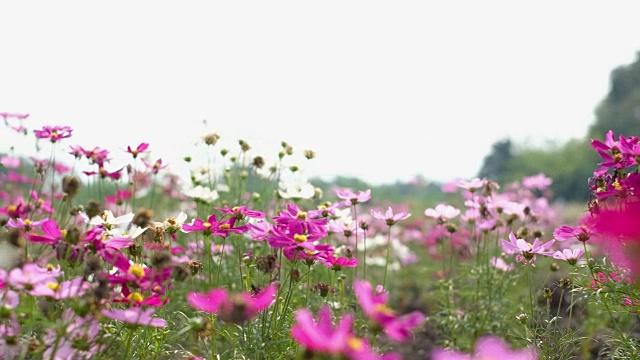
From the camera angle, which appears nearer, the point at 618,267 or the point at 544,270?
the point at 618,267

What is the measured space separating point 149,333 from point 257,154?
60.3 inches

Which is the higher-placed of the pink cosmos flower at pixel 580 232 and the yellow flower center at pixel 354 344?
the yellow flower center at pixel 354 344

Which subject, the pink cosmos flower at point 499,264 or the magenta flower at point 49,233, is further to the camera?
the pink cosmos flower at point 499,264

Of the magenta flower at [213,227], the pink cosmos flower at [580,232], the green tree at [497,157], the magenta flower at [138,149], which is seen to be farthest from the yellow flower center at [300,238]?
the green tree at [497,157]

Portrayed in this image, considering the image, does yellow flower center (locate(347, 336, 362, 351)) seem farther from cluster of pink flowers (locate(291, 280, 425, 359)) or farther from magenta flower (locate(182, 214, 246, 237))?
magenta flower (locate(182, 214, 246, 237))

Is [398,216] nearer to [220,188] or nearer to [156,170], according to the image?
[156,170]

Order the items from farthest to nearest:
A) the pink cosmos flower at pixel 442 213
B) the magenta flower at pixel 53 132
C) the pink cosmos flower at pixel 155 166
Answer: the pink cosmos flower at pixel 442 213
the pink cosmos flower at pixel 155 166
the magenta flower at pixel 53 132

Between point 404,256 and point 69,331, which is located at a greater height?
point 69,331

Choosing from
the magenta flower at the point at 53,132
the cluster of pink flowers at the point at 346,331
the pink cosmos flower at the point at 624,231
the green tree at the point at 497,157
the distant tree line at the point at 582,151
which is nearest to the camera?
the cluster of pink flowers at the point at 346,331

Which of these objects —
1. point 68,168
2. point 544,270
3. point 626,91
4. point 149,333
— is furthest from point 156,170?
point 626,91

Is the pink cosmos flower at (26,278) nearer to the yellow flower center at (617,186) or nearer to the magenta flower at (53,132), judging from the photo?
the magenta flower at (53,132)

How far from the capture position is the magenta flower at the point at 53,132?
2376mm

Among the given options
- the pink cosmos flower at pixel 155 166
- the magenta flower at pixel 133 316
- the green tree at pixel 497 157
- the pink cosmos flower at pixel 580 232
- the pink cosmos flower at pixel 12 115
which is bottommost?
the green tree at pixel 497 157

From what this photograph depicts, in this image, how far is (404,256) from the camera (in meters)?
6.68
